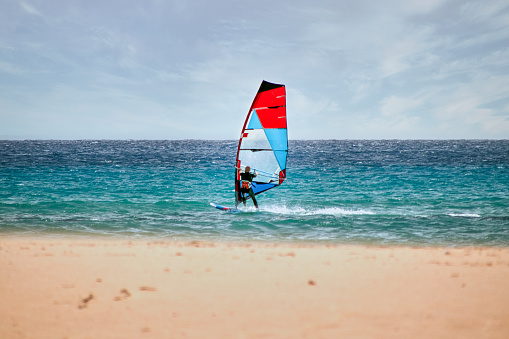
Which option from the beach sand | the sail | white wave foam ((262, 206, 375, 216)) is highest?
the sail

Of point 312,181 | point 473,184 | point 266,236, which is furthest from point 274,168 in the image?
point 473,184

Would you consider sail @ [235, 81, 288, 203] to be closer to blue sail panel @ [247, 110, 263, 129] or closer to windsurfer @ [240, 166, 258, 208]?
blue sail panel @ [247, 110, 263, 129]

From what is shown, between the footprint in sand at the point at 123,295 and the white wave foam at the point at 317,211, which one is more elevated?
the footprint in sand at the point at 123,295

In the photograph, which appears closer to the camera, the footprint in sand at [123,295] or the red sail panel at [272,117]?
the footprint in sand at [123,295]

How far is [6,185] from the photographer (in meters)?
25.6

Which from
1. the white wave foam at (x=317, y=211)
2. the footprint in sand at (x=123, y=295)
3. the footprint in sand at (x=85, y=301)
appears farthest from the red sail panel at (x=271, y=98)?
the footprint in sand at (x=85, y=301)

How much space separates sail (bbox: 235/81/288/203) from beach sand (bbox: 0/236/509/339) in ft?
23.7

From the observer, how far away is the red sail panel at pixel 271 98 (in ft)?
47.4

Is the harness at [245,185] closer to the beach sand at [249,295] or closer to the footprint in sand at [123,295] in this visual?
the beach sand at [249,295]

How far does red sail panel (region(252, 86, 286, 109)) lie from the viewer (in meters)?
14.4

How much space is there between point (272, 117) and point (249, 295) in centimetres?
999

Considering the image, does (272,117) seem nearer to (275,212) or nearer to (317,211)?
(275,212)

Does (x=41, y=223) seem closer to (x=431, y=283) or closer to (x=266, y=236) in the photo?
(x=266, y=236)

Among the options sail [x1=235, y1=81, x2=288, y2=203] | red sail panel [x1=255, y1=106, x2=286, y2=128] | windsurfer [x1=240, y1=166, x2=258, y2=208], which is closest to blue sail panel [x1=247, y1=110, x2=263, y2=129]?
sail [x1=235, y1=81, x2=288, y2=203]
